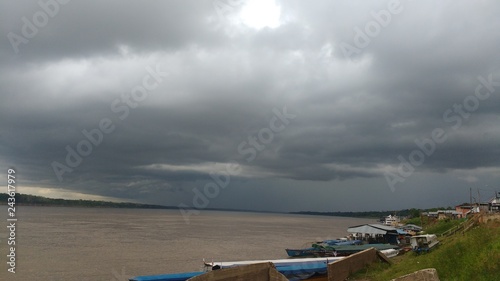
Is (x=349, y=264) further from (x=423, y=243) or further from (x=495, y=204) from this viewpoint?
(x=495, y=204)

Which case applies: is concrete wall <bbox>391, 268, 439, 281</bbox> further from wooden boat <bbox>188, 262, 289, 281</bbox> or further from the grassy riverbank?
wooden boat <bbox>188, 262, 289, 281</bbox>

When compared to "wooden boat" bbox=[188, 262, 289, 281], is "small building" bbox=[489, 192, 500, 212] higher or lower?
higher

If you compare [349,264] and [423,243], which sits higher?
[423,243]

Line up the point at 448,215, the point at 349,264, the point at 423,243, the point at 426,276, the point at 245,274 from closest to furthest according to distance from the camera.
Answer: the point at 426,276, the point at 245,274, the point at 349,264, the point at 423,243, the point at 448,215

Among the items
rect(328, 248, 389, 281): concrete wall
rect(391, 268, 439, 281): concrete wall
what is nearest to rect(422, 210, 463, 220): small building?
rect(328, 248, 389, 281): concrete wall

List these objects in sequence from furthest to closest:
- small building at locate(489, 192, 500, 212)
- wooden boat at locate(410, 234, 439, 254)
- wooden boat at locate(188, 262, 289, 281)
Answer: small building at locate(489, 192, 500, 212) < wooden boat at locate(410, 234, 439, 254) < wooden boat at locate(188, 262, 289, 281)

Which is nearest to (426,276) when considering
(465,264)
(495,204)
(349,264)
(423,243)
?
(465,264)

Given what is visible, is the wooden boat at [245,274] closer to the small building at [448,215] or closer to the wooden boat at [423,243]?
the wooden boat at [423,243]

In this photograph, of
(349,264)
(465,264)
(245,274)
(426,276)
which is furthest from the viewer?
(349,264)

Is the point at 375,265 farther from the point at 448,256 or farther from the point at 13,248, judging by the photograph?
the point at 13,248

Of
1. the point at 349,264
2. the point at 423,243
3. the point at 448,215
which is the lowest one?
the point at 349,264

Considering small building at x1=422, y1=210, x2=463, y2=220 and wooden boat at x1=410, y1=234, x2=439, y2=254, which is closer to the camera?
wooden boat at x1=410, y1=234, x2=439, y2=254

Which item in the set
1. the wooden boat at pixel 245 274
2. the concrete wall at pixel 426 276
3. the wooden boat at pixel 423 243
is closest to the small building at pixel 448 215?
the wooden boat at pixel 423 243

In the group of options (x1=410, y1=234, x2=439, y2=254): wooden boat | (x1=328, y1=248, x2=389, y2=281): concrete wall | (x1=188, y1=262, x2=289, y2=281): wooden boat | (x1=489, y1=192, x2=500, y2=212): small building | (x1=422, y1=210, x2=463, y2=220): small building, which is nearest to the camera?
(x1=188, y1=262, x2=289, y2=281): wooden boat
